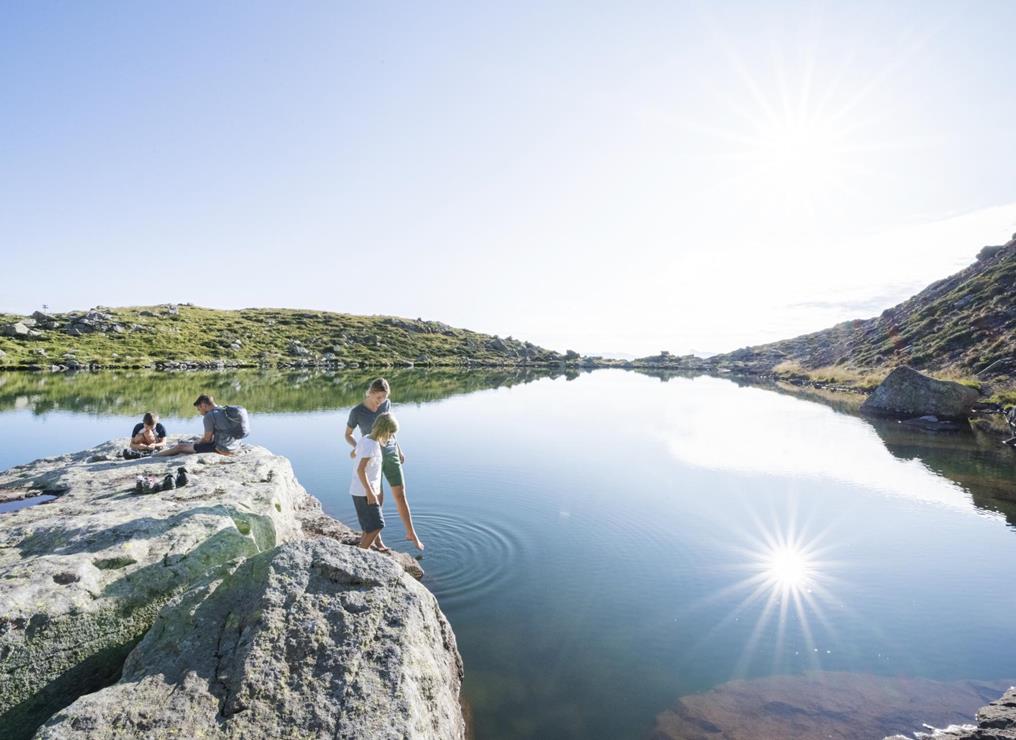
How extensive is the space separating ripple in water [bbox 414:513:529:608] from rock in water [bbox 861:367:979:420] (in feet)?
144

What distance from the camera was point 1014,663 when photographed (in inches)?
357

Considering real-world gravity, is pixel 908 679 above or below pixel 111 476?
below

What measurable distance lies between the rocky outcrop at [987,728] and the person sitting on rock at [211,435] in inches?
651

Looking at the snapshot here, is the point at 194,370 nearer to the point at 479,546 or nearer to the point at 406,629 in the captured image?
the point at 479,546

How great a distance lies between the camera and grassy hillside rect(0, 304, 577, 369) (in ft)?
282

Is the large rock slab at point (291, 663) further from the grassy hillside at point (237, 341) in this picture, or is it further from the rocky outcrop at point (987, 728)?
the grassy hillside at point (237, 341)

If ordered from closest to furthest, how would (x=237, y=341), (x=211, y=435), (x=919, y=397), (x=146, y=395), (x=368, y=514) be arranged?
(x=368, y=514) → (x=211, y=435) → (x=919, y=397) → (x=146, y=395) → (x=237, y=341)

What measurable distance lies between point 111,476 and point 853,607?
17.9 meters

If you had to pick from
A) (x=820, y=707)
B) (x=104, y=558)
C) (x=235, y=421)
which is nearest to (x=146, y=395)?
(x=235, y=421)

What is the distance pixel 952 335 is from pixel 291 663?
279 ft

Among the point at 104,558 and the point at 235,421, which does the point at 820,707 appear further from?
the point at 235,421

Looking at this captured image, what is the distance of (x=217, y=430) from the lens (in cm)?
1506

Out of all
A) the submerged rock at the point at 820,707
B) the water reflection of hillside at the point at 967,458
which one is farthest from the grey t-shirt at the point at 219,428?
the water reflection of hillside at the point at 967,458

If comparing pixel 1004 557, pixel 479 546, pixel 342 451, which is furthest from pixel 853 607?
pixel 342 451
